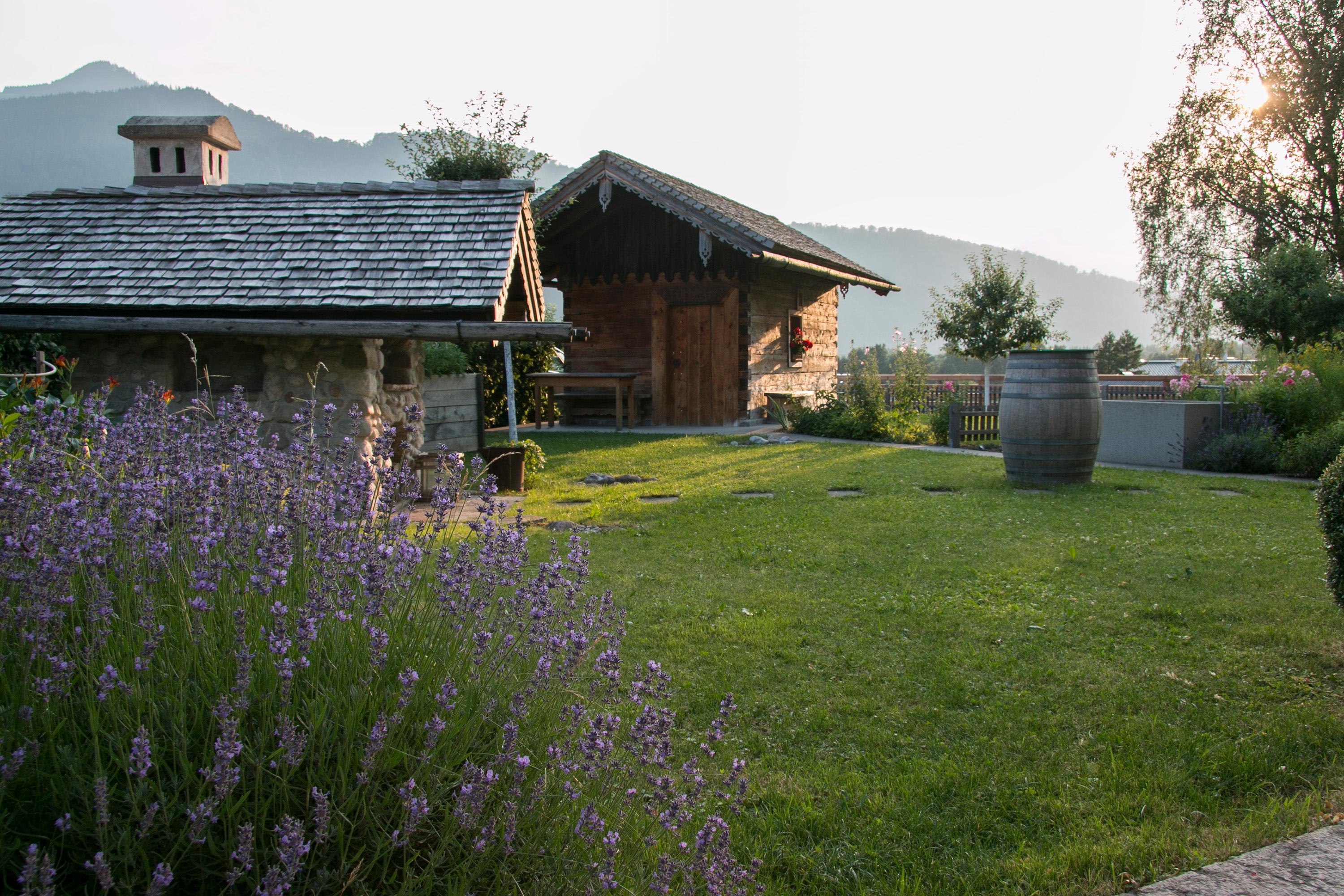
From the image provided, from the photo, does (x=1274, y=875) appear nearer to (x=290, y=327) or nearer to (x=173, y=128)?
(x=290, y=327)

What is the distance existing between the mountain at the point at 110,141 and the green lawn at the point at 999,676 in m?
69.2

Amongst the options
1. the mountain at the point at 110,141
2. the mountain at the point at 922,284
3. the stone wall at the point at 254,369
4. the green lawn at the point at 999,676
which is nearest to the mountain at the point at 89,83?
the mountain at the point at 110,141

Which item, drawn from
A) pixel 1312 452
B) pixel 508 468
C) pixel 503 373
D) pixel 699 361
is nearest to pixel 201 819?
pixel 508 468

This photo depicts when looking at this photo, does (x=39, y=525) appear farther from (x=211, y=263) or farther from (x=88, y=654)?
(x=211, y=263)

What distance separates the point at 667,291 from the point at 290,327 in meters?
10.3

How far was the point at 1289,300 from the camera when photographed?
17938mm

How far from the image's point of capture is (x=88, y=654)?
184 centimetres

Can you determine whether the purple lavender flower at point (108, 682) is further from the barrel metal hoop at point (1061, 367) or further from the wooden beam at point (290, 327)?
the barrel metal hoop at point (1061, 367)

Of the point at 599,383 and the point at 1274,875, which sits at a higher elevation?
the point at 599,383

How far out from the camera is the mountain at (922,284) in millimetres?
146125

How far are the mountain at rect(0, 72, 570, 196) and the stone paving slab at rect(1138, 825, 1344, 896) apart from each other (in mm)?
72618

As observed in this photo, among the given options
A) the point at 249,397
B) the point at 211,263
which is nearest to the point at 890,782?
the point at 249,397

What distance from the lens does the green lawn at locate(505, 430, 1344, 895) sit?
2.56 meters

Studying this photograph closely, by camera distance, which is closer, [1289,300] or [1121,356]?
[1289,300]
